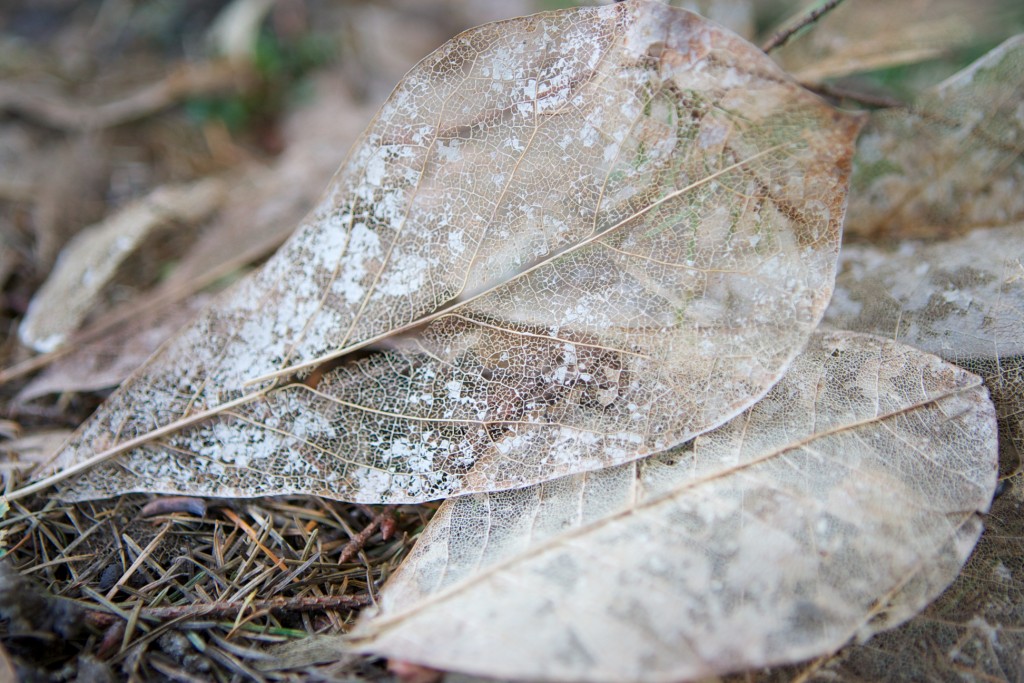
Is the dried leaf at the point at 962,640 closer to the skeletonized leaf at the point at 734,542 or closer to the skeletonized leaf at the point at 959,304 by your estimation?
the skeletonized leaf at the point at 734,542

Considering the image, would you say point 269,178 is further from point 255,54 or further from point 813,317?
point 813,317

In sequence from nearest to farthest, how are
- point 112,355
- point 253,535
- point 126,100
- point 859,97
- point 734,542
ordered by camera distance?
point 734,542, point 253,535, point 859,97, point 112,355, point 126,100

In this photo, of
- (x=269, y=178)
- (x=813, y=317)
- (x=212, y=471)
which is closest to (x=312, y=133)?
(x=269, y=178)

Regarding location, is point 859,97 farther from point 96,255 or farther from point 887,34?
point 96,255

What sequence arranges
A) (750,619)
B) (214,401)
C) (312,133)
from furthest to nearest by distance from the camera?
(312,133) < (214,401) < (750,619)

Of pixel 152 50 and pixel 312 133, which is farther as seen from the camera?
pixel 152 50

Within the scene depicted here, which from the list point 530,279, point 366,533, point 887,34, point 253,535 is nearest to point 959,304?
point 530,279

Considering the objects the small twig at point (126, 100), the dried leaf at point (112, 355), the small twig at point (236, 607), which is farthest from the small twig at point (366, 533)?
the small twig at point (126, 100)
